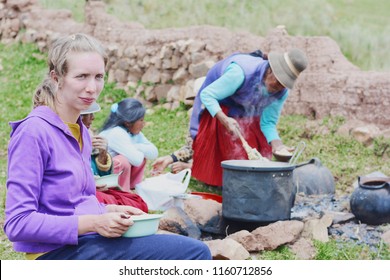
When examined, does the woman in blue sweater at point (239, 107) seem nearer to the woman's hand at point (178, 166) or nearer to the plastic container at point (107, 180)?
the woman's hand at point (178, 166)

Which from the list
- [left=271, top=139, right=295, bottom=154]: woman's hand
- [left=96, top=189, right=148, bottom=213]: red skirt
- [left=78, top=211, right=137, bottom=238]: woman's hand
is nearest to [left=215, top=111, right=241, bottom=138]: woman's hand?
[left=271, top=139, right=295, bottom=154]: woman's hand

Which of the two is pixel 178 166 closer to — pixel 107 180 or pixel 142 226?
pixel 107 180

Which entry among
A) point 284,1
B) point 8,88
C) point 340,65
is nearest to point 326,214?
point 340,65

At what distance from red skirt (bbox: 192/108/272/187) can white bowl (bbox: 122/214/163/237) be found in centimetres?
372

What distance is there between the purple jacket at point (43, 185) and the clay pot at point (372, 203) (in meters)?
3.20

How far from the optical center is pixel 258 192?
16.2 feet

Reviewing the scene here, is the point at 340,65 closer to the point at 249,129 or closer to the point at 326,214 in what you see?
the point at 249,129

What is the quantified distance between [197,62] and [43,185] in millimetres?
7251

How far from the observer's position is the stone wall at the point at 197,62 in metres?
8.06

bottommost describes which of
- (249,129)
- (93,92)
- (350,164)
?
(350,164)

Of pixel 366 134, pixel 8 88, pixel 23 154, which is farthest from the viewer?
pixel 8 88

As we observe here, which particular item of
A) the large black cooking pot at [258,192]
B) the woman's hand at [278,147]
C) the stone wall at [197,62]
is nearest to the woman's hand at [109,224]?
the large black cooking pot at [258,192]

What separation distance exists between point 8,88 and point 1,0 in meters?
4.25

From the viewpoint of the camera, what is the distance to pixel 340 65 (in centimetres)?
851
